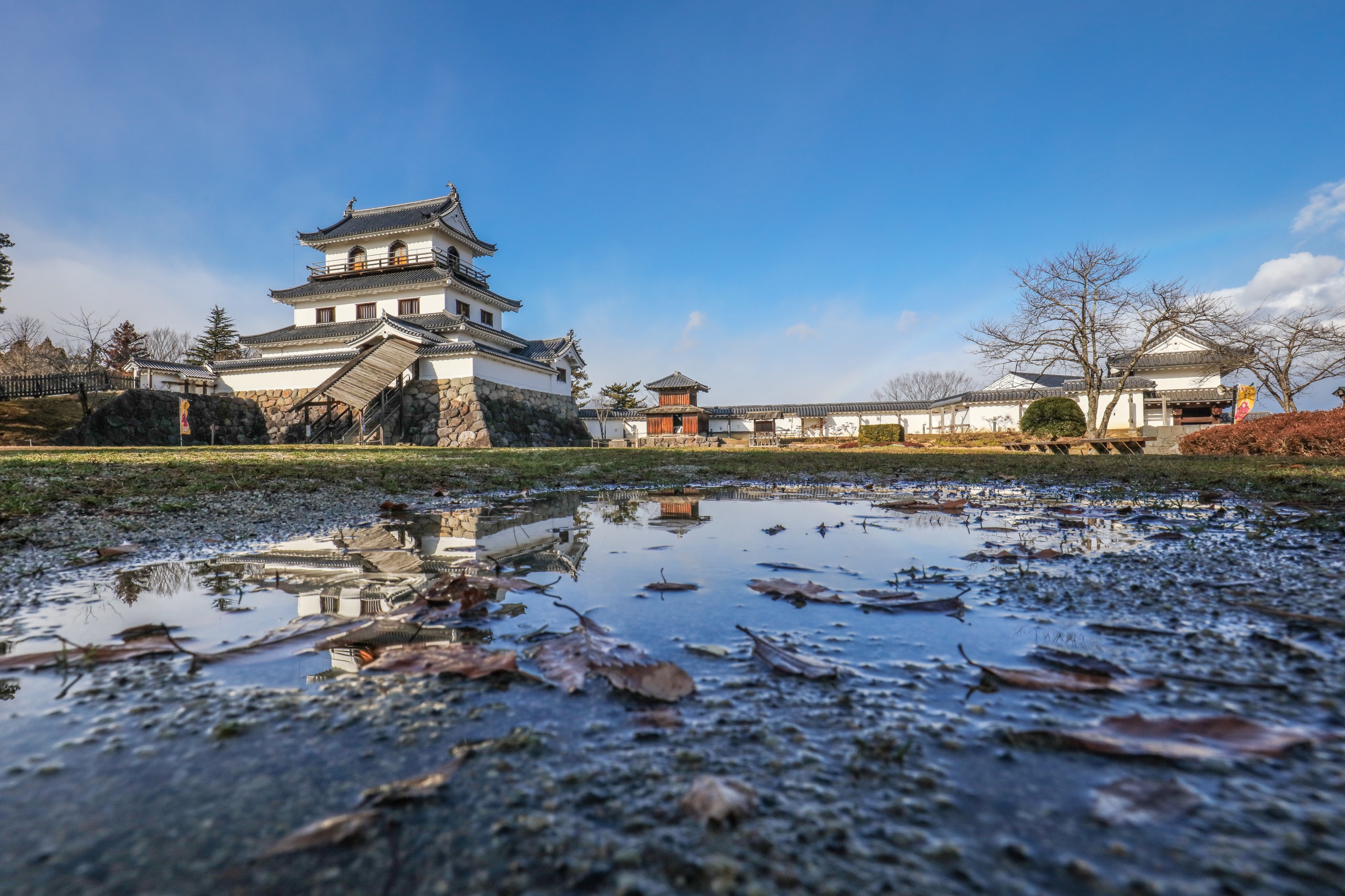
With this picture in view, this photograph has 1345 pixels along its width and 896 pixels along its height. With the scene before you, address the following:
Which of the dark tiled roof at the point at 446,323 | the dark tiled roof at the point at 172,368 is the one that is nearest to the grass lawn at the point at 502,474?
the dark tiled roof at the point at 446,323

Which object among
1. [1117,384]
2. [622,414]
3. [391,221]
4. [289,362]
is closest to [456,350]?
[289,362]

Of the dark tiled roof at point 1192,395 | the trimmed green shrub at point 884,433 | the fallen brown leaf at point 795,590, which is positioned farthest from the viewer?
the trimmed green shrub at point 884,433

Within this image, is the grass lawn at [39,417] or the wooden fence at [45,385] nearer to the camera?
the grass lawn at [39,417]

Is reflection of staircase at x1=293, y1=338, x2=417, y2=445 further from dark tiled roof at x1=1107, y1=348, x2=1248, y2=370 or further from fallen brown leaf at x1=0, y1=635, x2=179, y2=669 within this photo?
dark tiled roof at x1=1107, y1=348, x2=1248, y2=370

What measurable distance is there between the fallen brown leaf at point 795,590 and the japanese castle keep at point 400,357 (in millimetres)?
19660

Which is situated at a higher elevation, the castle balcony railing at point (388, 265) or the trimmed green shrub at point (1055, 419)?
the castle balcony railing at point (388, 265)

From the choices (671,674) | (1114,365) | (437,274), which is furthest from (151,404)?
(1114,365)

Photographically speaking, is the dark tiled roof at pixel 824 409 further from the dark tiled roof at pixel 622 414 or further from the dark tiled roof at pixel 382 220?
the dark tiled roof at pixel 382 220

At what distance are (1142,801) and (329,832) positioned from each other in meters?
1.02

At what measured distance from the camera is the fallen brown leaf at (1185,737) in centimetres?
86

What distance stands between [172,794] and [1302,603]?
8.34 feet

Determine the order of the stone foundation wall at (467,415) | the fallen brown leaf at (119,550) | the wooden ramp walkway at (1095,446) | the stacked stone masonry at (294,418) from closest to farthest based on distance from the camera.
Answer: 1. the fallen brown leaf at (119,550)
2. the wooden ramp walkway at (1095,446)
3. the stacked stone masonry at (294,418)
4. the stone foundation wall at (467,415)

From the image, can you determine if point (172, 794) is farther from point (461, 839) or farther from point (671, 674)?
point (671, 674)

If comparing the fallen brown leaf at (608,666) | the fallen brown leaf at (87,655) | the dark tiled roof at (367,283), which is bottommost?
the fallen brown leaf at (608,666)
